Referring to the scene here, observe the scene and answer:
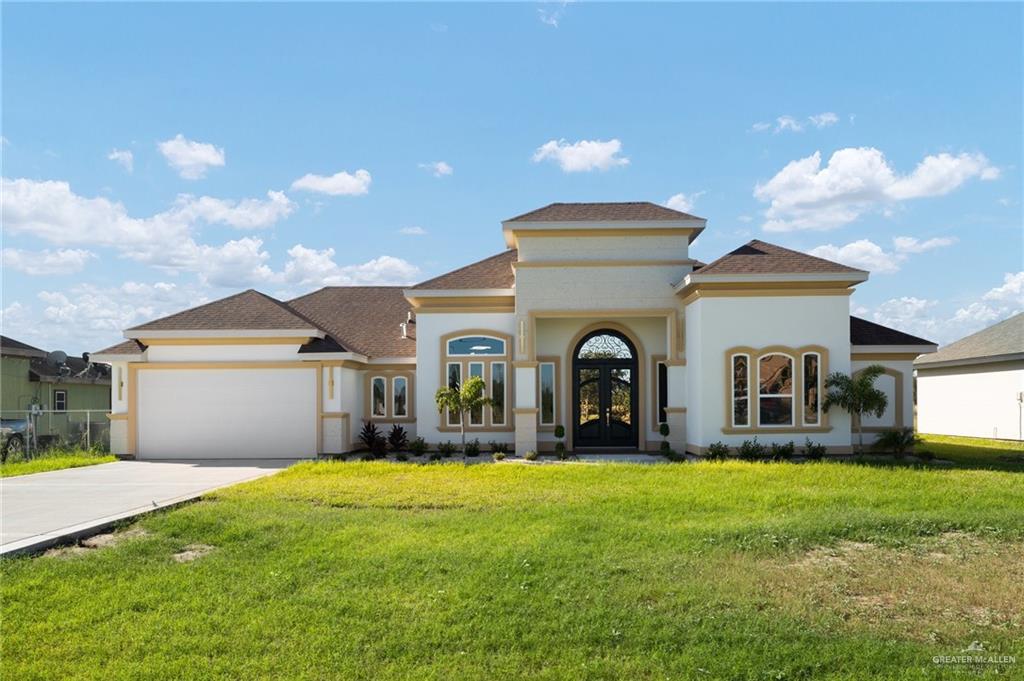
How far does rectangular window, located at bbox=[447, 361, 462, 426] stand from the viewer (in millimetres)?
21889

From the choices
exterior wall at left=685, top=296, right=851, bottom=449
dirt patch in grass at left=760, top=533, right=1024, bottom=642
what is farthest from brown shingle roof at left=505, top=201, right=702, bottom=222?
dirt patch in grass at left=760, top=533, right=1024, bottom=642

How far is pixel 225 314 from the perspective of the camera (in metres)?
22.5

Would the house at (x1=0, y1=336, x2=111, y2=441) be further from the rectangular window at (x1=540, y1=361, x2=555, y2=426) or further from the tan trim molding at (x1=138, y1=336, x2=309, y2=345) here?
the rectangular window at (x1=540, y1=361, x2=555, y2=426)

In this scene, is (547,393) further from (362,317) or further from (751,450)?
(362,317)

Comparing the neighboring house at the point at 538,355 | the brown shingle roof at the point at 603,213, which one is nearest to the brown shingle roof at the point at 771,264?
the neighboring house at the point at 538,355

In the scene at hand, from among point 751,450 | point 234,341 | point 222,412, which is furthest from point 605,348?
point 222,412

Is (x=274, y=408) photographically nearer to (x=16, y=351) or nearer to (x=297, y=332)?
(x=297, y=332)

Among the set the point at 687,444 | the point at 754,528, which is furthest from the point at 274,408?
the point at 754,528

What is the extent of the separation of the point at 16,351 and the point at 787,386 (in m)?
28.4

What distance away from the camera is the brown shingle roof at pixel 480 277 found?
2184 centimetres

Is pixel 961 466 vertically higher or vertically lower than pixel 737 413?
lower

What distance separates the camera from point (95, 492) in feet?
46.8

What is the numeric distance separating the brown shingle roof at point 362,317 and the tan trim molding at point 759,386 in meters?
9.90

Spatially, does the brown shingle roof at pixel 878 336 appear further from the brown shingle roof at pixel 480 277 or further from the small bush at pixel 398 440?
the small bush at pixel 398 440
